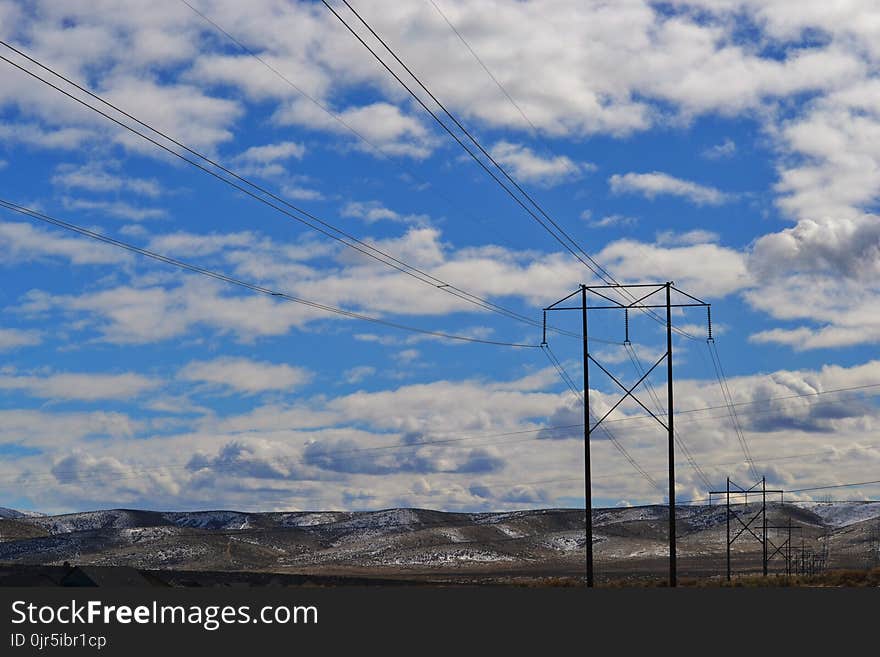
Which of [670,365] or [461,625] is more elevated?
[670,365]

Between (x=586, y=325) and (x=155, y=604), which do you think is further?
(x=586, y=325)

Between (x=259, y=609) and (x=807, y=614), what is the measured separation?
17.5m

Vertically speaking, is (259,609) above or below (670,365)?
below

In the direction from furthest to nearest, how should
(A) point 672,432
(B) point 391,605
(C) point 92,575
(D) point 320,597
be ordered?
(A) point 672,432, (C) point 92,575, (D) point 320,597, (B) point 391,605

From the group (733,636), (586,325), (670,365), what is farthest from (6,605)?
(670,365)

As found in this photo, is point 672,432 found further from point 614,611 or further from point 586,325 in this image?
point 614,611

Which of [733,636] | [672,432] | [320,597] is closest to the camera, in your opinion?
[733,636]

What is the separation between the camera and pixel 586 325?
66.5 meters

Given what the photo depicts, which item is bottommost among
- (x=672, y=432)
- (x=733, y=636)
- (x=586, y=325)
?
(x=733, y=636)

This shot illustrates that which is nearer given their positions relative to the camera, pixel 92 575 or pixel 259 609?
pixel 259 609

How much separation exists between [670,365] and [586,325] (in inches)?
255

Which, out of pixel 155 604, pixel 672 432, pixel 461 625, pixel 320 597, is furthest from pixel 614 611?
pixel 672 432

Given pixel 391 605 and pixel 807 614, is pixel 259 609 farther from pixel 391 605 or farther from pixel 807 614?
pixel 807 614

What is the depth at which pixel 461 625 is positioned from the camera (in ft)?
116
